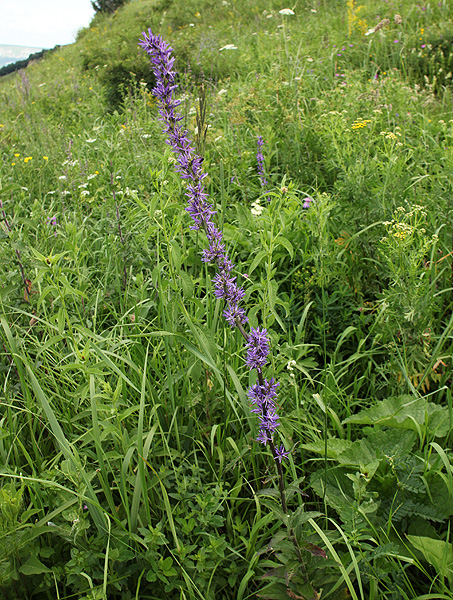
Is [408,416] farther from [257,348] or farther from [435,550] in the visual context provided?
[257,348]

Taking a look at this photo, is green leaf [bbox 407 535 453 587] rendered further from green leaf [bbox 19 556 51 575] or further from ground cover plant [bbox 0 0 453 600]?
green leaf [bbox 19 556 51 575]

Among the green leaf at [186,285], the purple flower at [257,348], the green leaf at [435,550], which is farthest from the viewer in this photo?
the green leaf at [186,285]

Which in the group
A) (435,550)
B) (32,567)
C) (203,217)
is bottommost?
(435,550)

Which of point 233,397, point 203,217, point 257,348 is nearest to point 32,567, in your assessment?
point 233,397

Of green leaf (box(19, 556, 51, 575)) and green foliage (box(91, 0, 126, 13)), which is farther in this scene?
green foliage (box(91, 0, 126, 13))

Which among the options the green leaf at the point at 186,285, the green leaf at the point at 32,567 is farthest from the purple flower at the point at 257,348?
the green leaf at the point at 32,567

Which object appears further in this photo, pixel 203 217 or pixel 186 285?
pixel 186 285

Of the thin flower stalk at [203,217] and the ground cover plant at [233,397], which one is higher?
the thin flower stalk at [203,217]

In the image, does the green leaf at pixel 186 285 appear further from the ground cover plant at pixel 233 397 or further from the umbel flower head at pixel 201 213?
the umbel flower head at pixel 201 213

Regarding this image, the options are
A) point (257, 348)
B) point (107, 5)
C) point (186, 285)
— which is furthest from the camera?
point (107, 5)

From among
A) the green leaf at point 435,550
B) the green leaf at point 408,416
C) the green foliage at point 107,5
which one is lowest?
the green leaf at point 435,550

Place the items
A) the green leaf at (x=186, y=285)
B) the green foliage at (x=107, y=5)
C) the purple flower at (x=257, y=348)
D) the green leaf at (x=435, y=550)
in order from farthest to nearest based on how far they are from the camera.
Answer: the green foliage at (x=107, y=5), the green leaf at (x=186, y=285), the green leaf at (x=435, y=550), the purple flower at (x=257, y=348)

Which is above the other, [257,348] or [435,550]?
[257,348]

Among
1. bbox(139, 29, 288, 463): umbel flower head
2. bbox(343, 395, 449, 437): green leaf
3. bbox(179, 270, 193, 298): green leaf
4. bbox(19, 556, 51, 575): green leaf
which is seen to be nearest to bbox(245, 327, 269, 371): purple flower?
bbox(139, 29, 288, 463): umbel flower head
